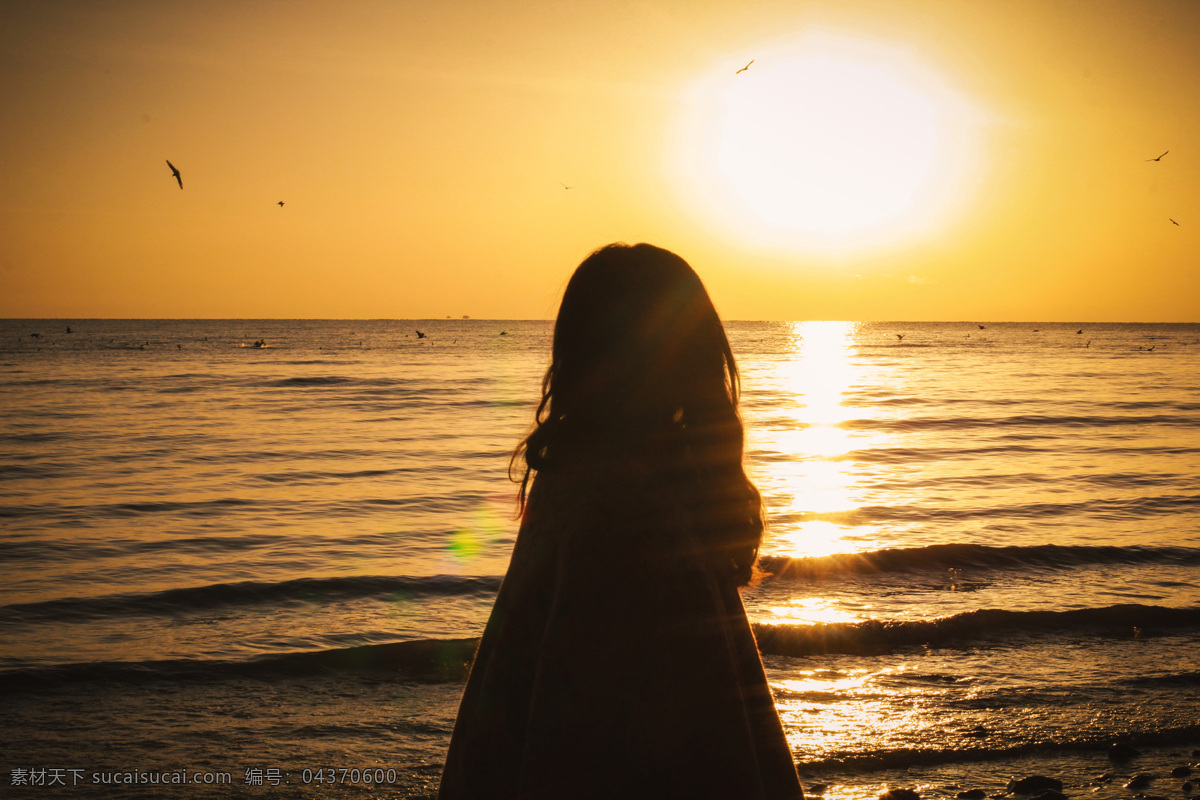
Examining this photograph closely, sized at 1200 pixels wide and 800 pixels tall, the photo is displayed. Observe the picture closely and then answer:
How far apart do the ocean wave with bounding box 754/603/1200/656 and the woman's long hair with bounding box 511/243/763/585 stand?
217 inches

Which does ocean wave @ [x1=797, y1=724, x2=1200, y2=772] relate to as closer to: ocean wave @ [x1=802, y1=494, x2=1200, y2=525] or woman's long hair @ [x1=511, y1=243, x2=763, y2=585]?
woman's long hair @ [x1=511, y1=243, x2=763, y2=585]

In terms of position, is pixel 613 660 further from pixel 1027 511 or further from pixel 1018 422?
pixel 1018 422

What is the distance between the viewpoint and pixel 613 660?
170cm

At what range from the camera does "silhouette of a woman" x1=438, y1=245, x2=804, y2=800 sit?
169 centimetres

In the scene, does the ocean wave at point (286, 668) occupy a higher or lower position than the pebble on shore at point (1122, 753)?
lower

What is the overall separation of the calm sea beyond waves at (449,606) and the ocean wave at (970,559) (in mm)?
49

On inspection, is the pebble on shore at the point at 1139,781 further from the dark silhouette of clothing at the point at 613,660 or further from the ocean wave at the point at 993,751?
the dark silhouette of clothing at the point at 613,660

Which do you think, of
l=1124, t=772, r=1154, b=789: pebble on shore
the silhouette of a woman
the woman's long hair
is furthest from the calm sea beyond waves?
the woman's long hair

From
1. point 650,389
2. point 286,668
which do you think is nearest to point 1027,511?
point 286,668

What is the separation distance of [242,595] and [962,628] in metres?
7.33

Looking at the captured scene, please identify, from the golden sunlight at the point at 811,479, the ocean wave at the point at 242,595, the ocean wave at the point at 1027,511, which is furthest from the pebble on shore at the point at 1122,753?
the ocean wave at the point at 1027,511

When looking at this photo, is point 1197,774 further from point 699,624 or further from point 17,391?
point 17,391

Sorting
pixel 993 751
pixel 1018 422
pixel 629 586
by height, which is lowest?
pixel 993 751

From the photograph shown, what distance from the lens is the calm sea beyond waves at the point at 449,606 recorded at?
16.3 ft
